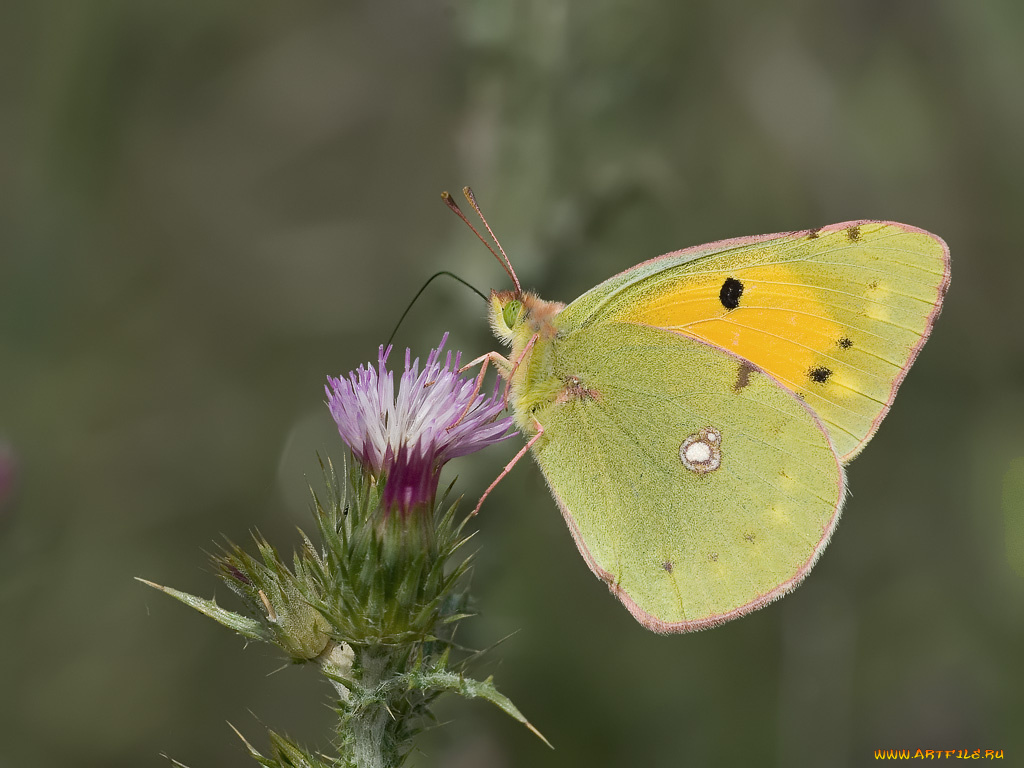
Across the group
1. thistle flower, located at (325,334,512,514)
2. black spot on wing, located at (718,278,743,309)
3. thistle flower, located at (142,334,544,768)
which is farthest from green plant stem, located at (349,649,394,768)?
black spot on wing, located at (718,278,743,309)

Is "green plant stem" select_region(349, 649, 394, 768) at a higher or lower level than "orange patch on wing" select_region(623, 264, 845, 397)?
lower

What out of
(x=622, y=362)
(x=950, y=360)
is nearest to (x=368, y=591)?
(x=622, y=362)

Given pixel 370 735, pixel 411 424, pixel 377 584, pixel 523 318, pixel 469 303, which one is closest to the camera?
pixel 370 735

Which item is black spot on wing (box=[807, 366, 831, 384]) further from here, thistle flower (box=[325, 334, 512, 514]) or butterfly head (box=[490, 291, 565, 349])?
thistle flower (box=[325, 334, 512, 514])

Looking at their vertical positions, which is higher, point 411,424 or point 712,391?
point 411,424

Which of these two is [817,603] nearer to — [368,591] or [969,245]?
[969,245]

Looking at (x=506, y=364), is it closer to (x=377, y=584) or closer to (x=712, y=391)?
(x=712, y=391)

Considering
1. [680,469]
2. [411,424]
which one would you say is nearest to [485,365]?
[411,424]
